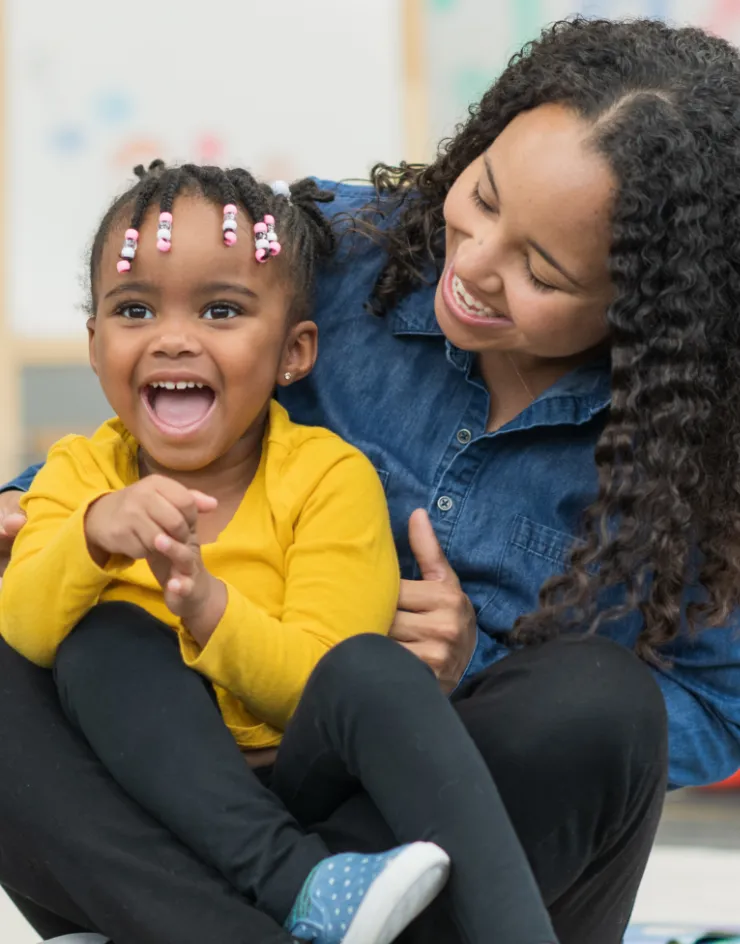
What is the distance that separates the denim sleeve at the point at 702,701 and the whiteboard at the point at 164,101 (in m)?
1.80

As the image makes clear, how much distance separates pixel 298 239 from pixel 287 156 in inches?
62.4

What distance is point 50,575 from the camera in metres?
1.12

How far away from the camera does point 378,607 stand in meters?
1.21

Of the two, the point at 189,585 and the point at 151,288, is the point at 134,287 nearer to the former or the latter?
the point at 151,288

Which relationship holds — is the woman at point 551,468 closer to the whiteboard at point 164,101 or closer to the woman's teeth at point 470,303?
the woman's teeth at point 470,303

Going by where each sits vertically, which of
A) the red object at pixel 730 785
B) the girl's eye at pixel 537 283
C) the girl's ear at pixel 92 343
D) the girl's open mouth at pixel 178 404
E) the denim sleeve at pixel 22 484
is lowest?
the red object at pixel 730 785

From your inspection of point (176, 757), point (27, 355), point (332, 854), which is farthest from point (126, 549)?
point (27, 355)

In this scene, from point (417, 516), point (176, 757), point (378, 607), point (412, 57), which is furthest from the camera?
point (412, 57)

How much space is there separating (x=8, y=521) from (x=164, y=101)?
1786 millimetres

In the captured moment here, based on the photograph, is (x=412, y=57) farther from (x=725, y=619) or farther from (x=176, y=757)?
(x=176, y=757)

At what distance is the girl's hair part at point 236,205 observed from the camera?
1.28 m

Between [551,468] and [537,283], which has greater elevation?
[537,283]

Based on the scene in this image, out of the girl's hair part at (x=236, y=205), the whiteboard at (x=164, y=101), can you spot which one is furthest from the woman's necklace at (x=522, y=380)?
the whiteboard at (x=164, y=101)

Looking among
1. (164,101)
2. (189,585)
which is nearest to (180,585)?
(189,585)
